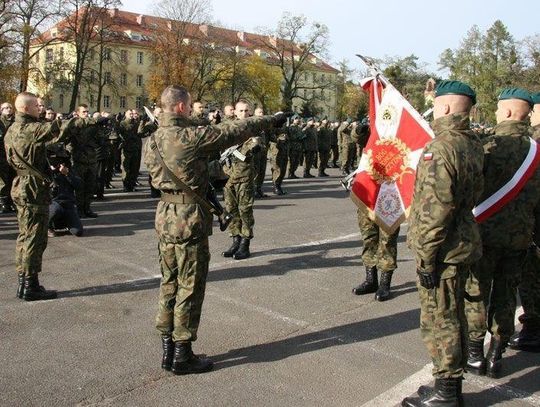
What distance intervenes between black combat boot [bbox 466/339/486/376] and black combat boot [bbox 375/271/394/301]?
168 centimetres

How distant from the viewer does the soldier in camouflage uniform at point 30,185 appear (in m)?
5.68

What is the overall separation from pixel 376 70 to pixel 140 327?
3.58 meters

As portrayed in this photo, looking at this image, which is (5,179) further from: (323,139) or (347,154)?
(347,154)

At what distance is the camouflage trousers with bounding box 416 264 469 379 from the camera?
3662 mm

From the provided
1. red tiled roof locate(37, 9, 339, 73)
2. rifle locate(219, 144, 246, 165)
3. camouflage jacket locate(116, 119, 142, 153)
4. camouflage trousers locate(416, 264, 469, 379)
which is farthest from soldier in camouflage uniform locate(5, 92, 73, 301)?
red tiled roof locate(37, 9, 339, 73)

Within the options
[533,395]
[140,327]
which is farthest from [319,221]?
[533,395]

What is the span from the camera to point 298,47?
67.5 metres

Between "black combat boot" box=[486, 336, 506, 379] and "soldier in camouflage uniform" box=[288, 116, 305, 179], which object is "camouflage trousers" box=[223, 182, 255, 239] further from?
"soldier in camouflage uniform" box=[288, 116, 305, 179]

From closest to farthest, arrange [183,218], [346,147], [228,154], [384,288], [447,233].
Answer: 1. [447,233]
2. [183,218]
3. [384,288]
4. [228,154]
5. [346,147]

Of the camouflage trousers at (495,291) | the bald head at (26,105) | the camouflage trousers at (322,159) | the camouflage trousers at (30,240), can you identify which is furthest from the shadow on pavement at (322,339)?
the camouflage trousers at (322,159)

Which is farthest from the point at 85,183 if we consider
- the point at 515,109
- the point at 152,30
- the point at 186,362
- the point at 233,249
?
the point at 152,30

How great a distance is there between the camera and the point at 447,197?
138 inches

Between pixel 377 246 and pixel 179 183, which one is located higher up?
pixel 179 183

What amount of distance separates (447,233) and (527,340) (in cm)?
200
